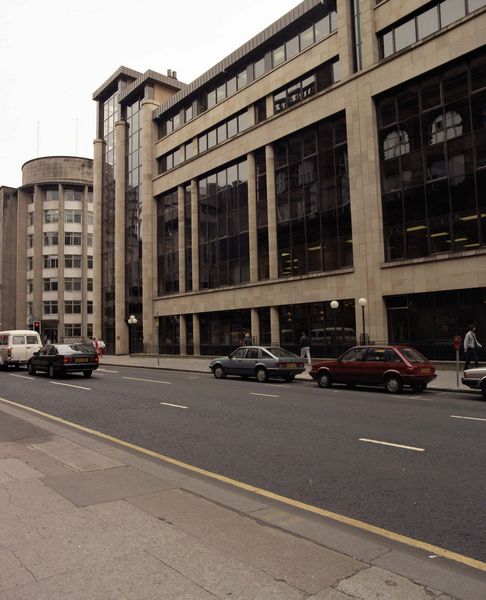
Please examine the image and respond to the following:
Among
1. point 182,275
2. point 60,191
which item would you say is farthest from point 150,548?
point 60,191

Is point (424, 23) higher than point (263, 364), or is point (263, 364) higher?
point (424, 23)

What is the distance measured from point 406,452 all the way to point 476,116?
806 inches

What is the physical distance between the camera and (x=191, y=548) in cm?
409

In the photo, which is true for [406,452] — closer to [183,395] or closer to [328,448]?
[328,448]

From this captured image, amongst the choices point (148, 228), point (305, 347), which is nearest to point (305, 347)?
point (305, 347)

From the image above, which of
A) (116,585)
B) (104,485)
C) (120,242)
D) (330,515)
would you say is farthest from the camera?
(120,242)

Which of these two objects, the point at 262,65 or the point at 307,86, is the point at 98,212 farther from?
the point at 307,86

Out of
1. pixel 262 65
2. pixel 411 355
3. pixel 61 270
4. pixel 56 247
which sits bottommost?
pixel 411 355

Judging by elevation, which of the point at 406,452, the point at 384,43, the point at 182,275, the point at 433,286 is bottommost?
the point at 406,452

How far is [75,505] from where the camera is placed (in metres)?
5.17

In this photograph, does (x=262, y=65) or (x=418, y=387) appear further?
(x=262, y=65)

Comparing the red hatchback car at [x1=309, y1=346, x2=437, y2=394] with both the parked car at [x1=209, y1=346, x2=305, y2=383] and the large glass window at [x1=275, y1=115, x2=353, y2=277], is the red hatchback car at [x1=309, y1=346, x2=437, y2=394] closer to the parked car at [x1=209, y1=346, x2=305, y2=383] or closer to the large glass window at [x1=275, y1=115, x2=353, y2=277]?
the parked car at [x1=209, y1=346, x2=305, y2=383]

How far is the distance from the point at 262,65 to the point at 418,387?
89.4 ft

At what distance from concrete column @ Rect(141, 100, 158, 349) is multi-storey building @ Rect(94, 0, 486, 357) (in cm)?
13
